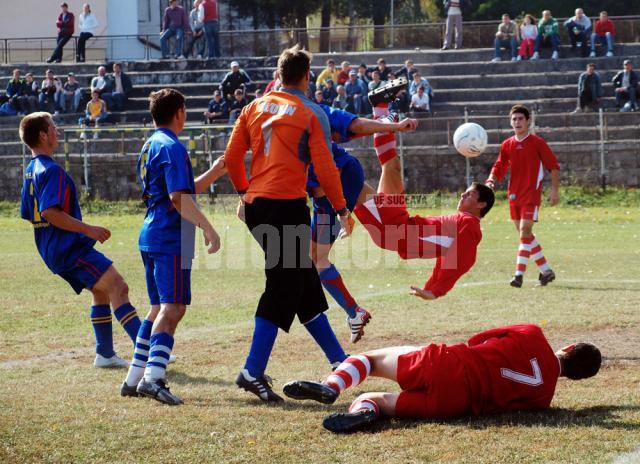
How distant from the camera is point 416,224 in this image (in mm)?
9148

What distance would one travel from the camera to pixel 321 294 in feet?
25.8

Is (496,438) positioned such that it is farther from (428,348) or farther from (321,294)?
(321,294)

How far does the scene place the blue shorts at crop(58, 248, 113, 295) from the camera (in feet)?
28.2

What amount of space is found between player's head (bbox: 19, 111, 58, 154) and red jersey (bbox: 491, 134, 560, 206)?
23.8 feet

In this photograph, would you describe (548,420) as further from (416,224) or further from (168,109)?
(168,109)

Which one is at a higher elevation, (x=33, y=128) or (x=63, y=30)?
(x=63, y=30)

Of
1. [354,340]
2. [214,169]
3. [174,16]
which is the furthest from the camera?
[174,16]

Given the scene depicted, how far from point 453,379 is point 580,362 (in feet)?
3.27

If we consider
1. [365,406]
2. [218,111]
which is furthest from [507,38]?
[365,406]

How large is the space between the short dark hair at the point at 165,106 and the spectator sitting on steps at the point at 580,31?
1037 inches

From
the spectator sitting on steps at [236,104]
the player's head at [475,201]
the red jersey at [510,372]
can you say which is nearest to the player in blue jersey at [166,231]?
the red jersey at [510,372]

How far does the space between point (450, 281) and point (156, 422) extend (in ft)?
10.0

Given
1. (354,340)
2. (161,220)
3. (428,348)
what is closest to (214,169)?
(161,220)

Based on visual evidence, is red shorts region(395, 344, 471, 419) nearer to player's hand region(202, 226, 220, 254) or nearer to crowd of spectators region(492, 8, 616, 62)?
player's hand region(202, 226, 220, 254)
